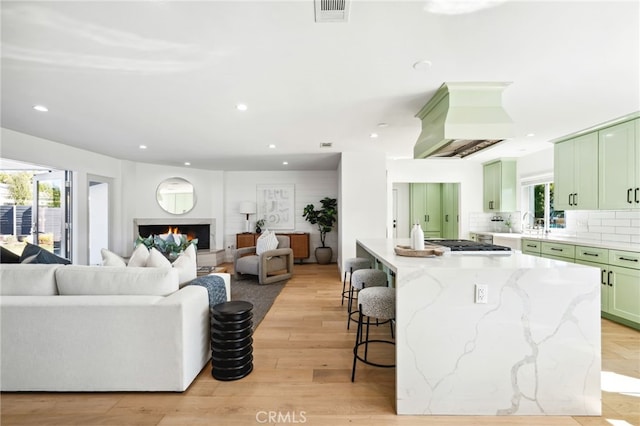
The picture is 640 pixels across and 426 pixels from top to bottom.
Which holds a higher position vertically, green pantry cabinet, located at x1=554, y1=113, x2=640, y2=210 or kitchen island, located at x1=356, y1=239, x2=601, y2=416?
green pantry cabinet, located at x1=554, y1=113, x2=640, y2=210

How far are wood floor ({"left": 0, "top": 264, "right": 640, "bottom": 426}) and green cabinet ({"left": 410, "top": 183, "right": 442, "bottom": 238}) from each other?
524cm

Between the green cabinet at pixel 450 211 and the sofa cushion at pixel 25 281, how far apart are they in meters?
6.63

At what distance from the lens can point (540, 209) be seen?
540 centimetres

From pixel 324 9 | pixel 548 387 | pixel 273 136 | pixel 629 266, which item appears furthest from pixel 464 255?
pixel 273 136

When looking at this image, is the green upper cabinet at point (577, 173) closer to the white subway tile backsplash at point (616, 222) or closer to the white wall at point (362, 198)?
the white subway tile backsplash at point (616, 222)

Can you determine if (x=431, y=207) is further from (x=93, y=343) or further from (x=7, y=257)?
(x=7, y=257)

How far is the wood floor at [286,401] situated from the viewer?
6.02 feet

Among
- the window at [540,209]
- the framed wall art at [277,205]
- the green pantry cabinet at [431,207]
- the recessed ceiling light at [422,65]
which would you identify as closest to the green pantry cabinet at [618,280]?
the window at [540,209]

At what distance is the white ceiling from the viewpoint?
167 cm

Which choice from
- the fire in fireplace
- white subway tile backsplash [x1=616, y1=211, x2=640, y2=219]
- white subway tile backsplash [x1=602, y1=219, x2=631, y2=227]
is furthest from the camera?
the fire in fireplace

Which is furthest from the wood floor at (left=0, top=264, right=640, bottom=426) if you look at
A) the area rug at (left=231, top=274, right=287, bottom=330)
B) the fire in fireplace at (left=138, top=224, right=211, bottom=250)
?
the fire in fireplace at (left=138, top=224, right=211, bottom=250)

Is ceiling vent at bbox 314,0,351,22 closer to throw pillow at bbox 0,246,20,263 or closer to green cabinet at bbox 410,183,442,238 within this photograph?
throw pillow at bbox 0,246,20,263

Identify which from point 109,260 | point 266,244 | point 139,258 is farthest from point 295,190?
point 109,260

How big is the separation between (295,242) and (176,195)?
9.76 feet
